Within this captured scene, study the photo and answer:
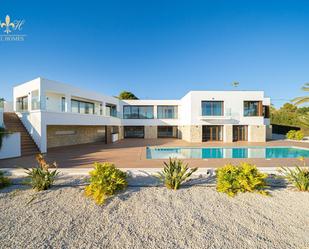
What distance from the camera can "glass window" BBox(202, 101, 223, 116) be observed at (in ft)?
65.0

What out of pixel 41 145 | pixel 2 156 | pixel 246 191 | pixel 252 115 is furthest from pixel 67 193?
pixel 252 115

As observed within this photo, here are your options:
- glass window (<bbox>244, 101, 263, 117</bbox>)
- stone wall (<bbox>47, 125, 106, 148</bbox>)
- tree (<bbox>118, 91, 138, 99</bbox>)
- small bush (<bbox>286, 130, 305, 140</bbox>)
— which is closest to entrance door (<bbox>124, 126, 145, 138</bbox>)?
stone wall (<bbox>47, 125, 106, 148</bbox>)

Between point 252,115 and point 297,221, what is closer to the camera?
point 297,221

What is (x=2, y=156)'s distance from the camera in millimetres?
9102

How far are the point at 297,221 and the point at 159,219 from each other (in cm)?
322

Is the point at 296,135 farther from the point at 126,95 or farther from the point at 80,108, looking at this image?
the point at 126,95

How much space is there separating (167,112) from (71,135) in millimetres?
15152

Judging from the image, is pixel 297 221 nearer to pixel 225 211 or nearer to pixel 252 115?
pixel 225 211

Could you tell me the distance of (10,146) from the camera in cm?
942

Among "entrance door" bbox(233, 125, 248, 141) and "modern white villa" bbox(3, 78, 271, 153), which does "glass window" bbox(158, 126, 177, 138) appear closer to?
"modern white villa" bbox(3, 78, 271, 153)

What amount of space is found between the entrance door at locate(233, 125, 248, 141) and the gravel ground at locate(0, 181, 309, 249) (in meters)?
17.4

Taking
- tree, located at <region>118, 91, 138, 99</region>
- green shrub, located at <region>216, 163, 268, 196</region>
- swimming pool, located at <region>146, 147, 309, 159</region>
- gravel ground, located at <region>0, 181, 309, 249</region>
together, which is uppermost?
tree, located at <region>118, 91, 138, 99</region>

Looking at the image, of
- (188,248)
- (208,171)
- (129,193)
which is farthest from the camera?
(208,171)

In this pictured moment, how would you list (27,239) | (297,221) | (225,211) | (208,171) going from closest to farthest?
(27,239), (297,221), (225,211), (208,171)
